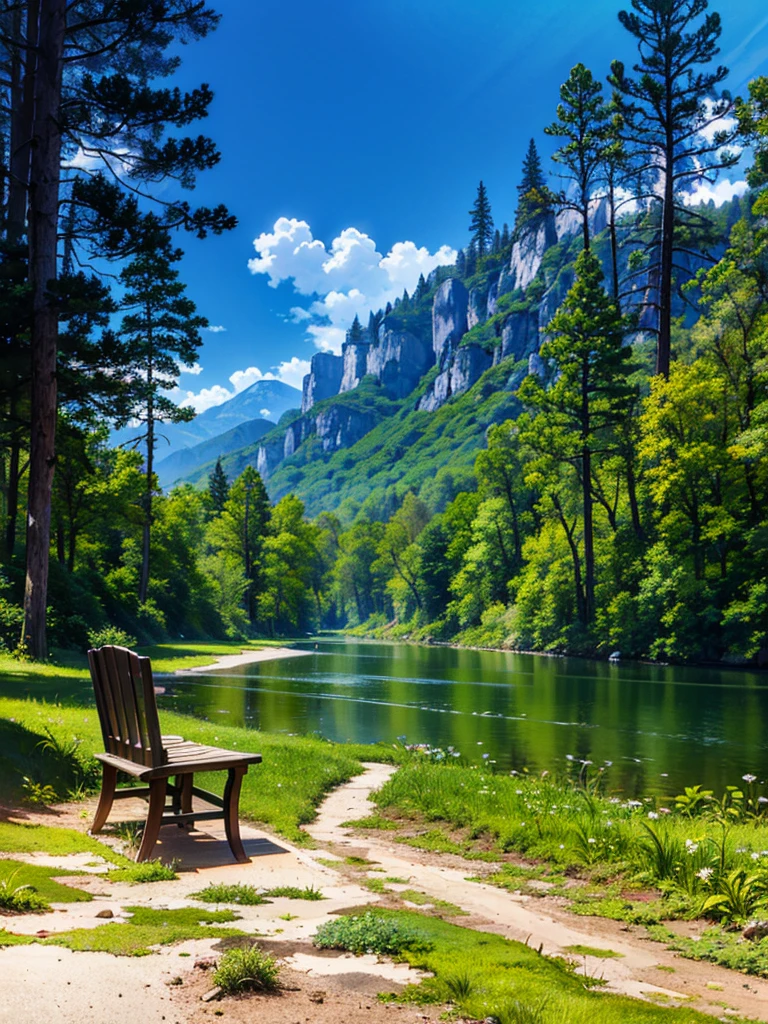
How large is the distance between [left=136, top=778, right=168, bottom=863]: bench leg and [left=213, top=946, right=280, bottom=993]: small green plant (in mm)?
2563

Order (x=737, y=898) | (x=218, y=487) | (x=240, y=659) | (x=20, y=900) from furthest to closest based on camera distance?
1. (x=218, y=487)
2. (x=240, y=659)
3. (x=737, y=898)
4. (x=20, y=900)

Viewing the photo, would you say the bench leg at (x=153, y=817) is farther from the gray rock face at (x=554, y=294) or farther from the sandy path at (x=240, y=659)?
the gray rock face at (x=554, y=294)

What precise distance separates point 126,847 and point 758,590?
32.1 m

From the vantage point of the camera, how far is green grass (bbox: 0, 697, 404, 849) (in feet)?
27.2

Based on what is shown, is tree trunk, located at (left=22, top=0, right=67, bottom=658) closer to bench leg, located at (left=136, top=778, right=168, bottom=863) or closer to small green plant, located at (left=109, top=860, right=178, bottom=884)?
bench leg, located at (left=136, top=778, right=168, bottom=863)

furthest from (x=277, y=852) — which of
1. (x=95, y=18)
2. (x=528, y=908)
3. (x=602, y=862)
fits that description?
(x=95, y=18)

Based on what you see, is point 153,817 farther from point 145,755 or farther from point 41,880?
point 41,880

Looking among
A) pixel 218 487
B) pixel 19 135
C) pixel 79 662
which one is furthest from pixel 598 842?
pixel 218 487

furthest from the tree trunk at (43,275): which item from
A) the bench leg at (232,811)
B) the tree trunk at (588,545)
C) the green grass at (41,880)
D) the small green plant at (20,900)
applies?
the tree trunk at (588,545)

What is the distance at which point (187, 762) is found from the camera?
6.32 meters

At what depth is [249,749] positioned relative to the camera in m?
12.2

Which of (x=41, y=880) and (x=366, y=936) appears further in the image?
(x=41, y=880)

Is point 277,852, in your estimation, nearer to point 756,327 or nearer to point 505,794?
point 505,794

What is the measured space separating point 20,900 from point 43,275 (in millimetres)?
15793
